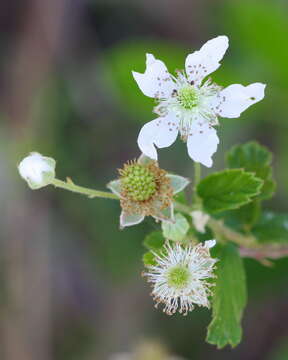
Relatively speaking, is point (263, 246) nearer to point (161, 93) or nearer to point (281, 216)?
point (281, 216)

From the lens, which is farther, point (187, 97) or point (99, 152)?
point (99, 152)

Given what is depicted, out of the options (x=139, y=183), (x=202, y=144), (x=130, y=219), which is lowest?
(x=130, y=219)

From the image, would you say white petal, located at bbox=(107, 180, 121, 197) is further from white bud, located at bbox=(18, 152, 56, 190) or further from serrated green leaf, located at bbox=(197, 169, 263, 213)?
serrated green leaf, located at bbox=(197, 169, 263, 213)

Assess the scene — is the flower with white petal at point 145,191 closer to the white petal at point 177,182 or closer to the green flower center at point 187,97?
the white petal at point 177,182

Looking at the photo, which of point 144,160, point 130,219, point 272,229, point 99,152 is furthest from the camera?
point 99,152

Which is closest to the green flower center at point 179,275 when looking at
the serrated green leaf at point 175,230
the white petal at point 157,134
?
the serrated green leaf at point 175,230

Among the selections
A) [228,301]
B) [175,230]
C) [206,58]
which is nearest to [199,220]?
[175,230]

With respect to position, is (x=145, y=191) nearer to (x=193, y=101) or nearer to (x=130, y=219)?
(x=130, y=219)
